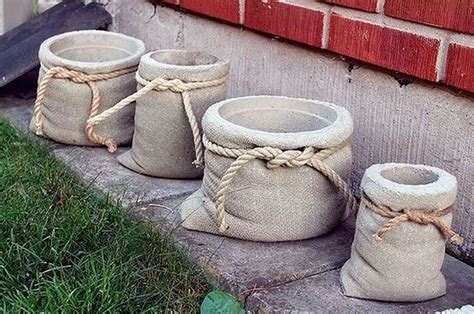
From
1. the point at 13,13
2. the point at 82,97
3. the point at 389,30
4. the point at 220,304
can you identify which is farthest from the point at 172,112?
the point at 13,13

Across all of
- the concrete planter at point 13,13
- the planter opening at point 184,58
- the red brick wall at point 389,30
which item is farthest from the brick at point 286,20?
the concrete planter at point 13,13

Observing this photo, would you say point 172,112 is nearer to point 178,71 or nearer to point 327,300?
point 178,71

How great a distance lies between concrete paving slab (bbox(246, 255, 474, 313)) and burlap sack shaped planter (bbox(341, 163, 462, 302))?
16 mm

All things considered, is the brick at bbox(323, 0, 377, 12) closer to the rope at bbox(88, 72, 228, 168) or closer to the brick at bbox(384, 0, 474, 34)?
the brick at bbox(384, 0, 474, 34)

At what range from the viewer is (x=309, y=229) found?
1856 mm

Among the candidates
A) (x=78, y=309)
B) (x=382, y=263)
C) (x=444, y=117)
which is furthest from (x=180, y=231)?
(x=444, y=117)

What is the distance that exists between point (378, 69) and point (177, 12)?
953 millimetres

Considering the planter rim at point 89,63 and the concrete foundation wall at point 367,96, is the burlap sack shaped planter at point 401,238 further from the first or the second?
the planter rim at point 89,63

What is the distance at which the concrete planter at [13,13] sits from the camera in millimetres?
3295

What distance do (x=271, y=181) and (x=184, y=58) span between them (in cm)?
71

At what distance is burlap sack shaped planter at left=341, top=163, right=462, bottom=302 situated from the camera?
5.10 ft

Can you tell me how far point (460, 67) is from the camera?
5.90 ft

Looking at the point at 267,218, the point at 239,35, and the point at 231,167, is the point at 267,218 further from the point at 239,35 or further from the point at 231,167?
the point at 239,35

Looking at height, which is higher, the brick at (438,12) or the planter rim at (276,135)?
the brick at (438,12)
